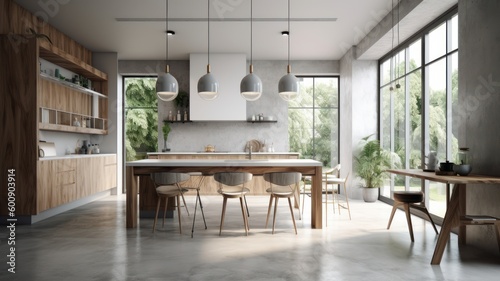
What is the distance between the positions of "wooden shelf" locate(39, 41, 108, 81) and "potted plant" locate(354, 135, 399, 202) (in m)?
5.68

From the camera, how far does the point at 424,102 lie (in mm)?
5754

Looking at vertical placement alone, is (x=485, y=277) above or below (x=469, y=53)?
below

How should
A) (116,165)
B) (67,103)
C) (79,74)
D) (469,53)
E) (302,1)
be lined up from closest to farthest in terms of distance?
(469,53)
(302,1)
(67,103)
(79,74)
(116,165)

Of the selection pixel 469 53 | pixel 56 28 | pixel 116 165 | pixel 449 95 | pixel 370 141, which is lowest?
pixel 116 165

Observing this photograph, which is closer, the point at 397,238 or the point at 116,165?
the point at 397,238

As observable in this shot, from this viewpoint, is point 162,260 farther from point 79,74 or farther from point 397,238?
point 79,74

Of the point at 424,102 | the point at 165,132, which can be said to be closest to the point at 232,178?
the point at 424,102

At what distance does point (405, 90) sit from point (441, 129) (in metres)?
1.36

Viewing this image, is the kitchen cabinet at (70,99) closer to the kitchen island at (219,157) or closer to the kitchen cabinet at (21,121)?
the kitchen cabinet at (21,121)

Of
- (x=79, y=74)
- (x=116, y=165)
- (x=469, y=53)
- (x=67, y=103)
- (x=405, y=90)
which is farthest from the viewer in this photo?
(x=116, y=165)

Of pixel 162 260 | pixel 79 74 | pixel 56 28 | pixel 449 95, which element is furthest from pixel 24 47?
pixel 449 95

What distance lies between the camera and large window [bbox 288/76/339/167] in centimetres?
897

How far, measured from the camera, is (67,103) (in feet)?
22.9

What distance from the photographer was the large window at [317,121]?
897 cm
